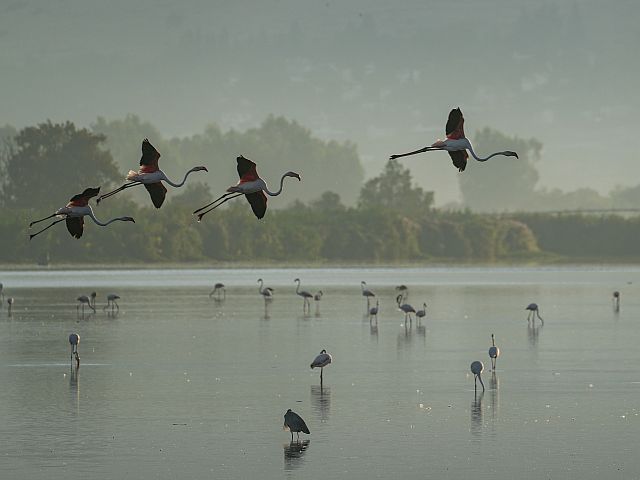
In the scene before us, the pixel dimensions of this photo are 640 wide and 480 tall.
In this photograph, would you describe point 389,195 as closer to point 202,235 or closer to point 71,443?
point 202,235

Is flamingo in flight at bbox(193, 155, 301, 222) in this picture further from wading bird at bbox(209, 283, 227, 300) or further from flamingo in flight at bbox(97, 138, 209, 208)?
wading bird at bbox(209, 283, 227, 300)

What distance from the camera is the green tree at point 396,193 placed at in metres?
147

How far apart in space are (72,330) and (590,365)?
16.6 meters

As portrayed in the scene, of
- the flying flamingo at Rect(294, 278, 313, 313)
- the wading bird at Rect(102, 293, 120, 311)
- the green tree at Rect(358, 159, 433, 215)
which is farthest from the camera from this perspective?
the green tree at Rect(358, 159, 433, 215)

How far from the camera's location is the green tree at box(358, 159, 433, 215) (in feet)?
481

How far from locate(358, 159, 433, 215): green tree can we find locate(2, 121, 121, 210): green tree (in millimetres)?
29886

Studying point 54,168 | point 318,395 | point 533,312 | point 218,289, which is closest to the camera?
point 318,395

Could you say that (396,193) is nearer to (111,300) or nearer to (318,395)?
(111,300)

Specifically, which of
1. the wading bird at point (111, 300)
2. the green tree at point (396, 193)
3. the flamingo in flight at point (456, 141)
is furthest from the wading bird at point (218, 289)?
the green tree at point (396, 193)

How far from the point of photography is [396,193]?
488 ft

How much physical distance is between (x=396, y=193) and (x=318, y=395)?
406 ft

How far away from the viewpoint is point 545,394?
2562 cm

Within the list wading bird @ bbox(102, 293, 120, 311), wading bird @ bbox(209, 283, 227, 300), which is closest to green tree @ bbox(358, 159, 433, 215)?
wading bird @ bbox(209, 283, 227, 300)

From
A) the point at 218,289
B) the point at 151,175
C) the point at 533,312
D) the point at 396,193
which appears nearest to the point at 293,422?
the point at 151,175
